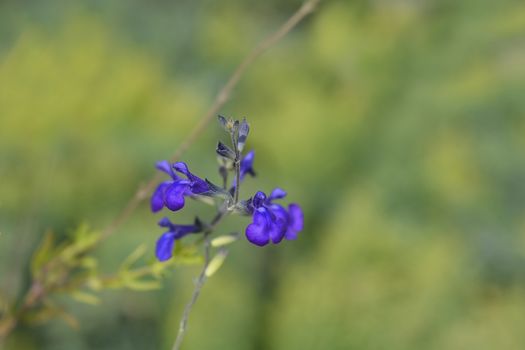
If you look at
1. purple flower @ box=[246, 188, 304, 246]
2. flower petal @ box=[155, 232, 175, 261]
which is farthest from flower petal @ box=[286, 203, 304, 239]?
flower petal @ box=[155, 232, 175, 261]

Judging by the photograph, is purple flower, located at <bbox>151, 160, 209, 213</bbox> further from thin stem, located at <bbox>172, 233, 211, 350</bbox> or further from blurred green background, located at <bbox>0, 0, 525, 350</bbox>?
blurred green background, located at <bbox>0, 0, 525, 350</bbox>

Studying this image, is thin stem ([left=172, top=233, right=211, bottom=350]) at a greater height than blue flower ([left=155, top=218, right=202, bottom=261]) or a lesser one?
lesser

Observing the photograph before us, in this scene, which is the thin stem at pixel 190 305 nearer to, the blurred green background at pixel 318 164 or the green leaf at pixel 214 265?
the green leaf at pixel 214 265

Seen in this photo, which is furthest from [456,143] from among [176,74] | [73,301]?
[73,301]

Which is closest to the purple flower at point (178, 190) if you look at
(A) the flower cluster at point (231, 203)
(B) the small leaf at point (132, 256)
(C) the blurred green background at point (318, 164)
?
(A) the flower cluster at point (231, 203)

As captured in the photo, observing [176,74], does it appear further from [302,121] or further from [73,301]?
[73,301]

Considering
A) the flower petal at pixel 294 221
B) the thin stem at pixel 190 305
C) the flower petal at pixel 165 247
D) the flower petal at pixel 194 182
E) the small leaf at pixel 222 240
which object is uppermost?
the flower petal at pixel 294 221
